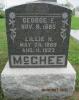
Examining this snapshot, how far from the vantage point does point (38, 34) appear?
153 inches

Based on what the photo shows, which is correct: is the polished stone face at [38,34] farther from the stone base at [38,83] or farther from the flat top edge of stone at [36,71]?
the stone base at [38,83]

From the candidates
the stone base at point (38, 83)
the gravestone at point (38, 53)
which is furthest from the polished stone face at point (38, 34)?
the stone base at point (38, 83)

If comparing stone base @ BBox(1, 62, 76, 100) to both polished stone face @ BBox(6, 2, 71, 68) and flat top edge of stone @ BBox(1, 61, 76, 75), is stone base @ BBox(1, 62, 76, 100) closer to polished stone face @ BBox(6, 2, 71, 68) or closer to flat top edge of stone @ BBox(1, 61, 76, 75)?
flat top edge of stone @ BBox(1, 61, 76, 75)

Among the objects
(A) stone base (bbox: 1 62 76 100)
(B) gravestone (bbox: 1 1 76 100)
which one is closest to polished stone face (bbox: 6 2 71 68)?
(B) gravestone (bbox: 1 1 76 100)

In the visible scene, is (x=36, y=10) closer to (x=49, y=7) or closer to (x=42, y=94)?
(x=49, y=7)

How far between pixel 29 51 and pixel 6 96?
0.81 metres

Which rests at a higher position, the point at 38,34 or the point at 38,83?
the point at 38,34

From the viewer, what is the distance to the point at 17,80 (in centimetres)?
382

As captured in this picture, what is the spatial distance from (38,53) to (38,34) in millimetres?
319

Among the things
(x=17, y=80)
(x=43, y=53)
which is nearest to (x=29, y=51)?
(x=43, y=53)

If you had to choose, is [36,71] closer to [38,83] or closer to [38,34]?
[38,83]

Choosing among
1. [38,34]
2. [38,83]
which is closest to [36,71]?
[38,83]

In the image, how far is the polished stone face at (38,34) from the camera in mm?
3746

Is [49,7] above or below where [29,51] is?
above
